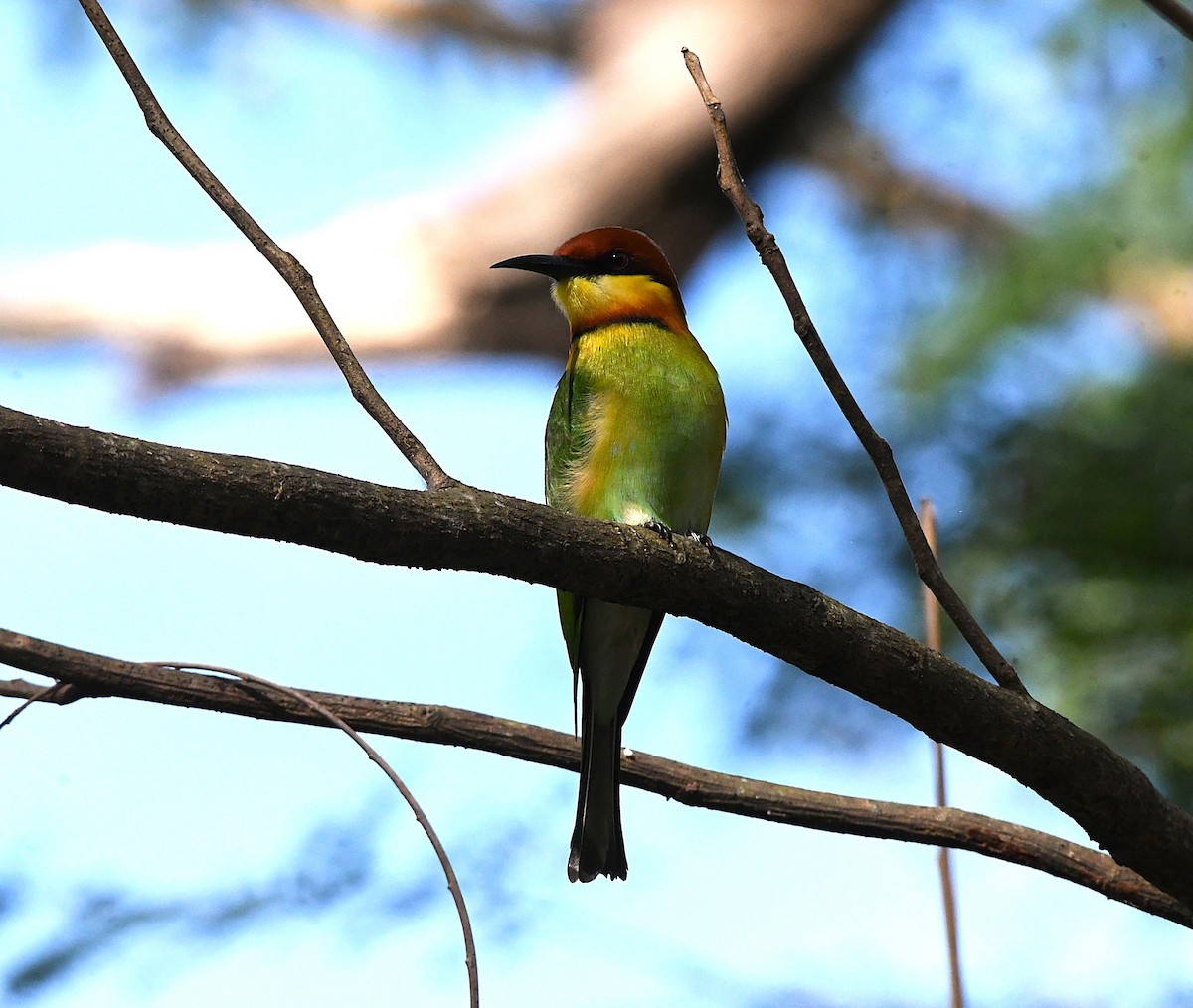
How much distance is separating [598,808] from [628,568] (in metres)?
0.94

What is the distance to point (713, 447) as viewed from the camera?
10.7 feet

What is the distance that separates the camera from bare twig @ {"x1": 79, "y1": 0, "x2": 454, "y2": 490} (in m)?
2.18

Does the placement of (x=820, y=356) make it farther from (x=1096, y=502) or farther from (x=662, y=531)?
(x=1096, y=502)

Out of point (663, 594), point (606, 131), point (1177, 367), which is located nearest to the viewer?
point (663, 594)

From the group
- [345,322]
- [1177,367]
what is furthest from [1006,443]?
[345,322]

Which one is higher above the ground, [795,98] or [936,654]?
[795,98]

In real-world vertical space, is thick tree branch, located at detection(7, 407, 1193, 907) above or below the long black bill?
below

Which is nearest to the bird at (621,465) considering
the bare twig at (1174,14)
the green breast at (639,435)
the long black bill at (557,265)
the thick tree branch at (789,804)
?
the green breast at (639,435)

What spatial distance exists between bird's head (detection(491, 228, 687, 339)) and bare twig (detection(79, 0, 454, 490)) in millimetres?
1339

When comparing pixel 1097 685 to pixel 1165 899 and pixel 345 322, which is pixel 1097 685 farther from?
pixel 345 322

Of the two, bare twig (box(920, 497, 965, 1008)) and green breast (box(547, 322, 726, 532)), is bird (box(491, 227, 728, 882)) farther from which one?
bare twig (box(920, 497, 965, 1008))

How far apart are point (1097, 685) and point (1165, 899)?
1.66m

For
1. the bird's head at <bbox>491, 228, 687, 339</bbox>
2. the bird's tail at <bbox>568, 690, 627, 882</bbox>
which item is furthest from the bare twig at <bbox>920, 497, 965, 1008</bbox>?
the bird's head at <bbox>491, 228, 687, 339</bbox>

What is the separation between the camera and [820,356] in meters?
2.19
